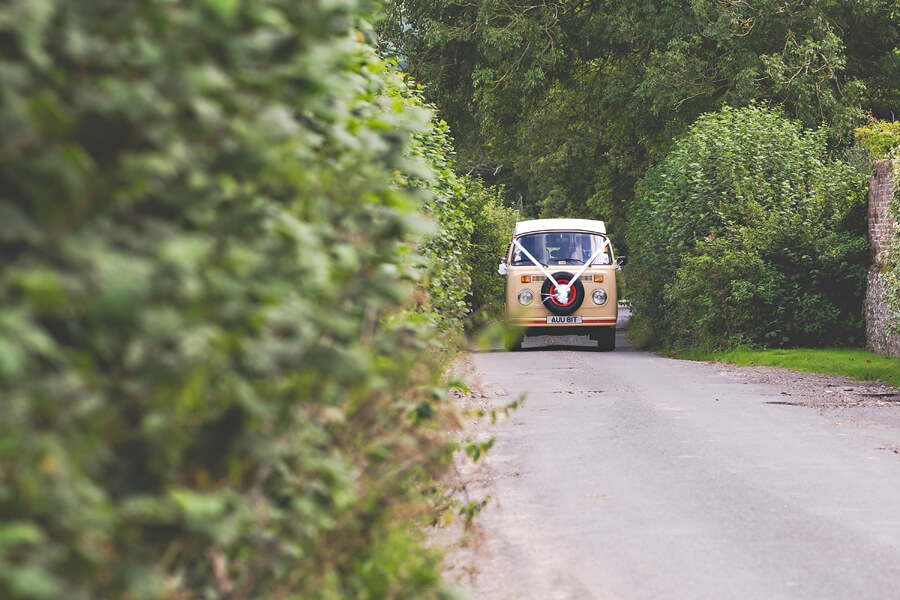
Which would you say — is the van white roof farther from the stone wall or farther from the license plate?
the stone wall

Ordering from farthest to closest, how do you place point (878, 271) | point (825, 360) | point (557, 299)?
1. point (557, 299)
2. point (878, 271)
3. point (825, 360)

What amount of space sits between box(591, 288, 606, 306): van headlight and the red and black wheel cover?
0.28m

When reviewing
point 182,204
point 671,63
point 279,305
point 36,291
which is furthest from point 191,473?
point 671,63

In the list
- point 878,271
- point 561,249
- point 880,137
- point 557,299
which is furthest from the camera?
point 561,249

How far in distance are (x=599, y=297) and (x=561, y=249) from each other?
1.34 meters

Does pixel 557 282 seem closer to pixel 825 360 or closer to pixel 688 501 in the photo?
pixel 825 360

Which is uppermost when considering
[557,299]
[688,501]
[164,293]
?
[557,299]

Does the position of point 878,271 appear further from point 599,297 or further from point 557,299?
point 557,299

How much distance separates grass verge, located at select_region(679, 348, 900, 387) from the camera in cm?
1695

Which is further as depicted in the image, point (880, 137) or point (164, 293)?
point (880, 137)

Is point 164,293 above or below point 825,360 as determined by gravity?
above

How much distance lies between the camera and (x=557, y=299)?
23.9m

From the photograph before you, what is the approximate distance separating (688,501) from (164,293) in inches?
256

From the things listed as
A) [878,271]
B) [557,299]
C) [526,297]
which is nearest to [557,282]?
[557,299]
